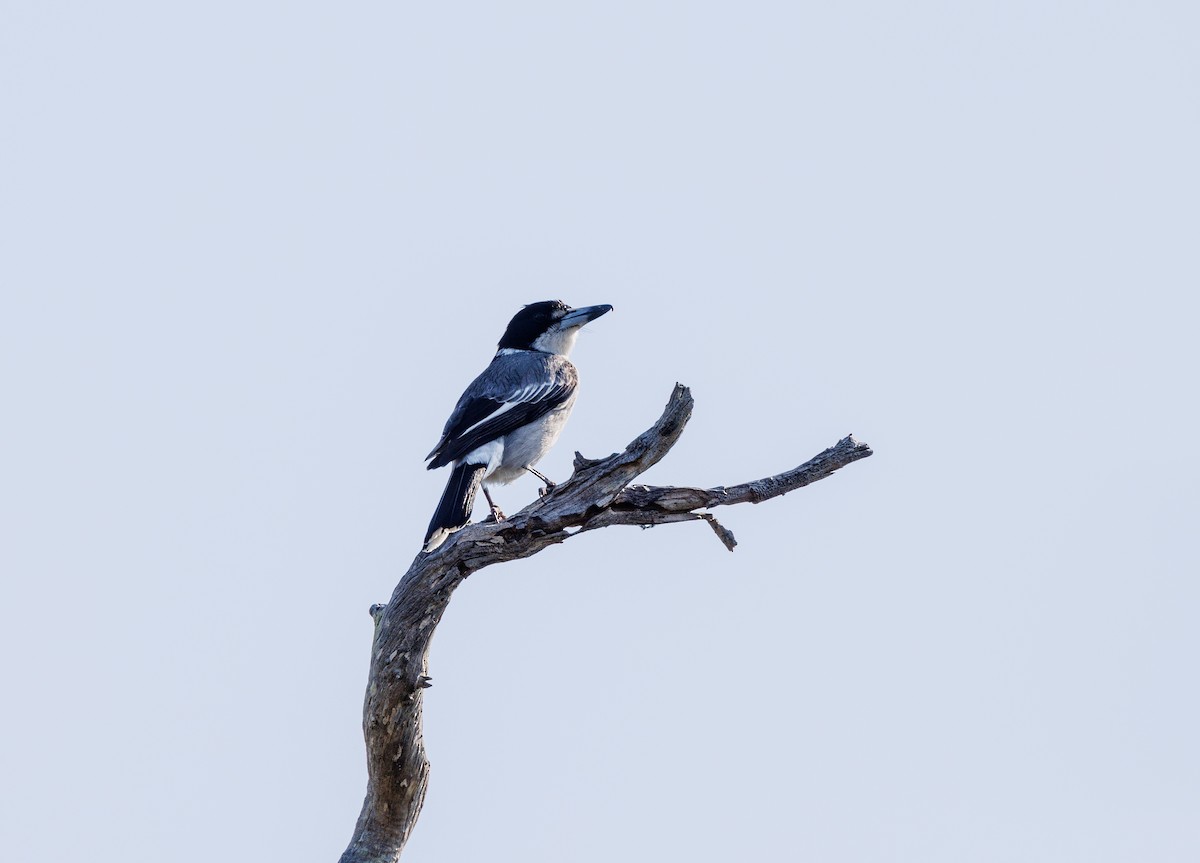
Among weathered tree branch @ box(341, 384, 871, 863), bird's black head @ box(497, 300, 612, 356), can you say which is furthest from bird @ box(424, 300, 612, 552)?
weathered tree branch @ box(341, 384, 871, 863)

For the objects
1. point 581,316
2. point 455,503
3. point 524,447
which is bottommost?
point 455,503

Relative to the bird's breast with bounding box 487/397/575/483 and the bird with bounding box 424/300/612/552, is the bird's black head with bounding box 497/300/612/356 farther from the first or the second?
the bird's breast with bounding box 487/397/575/483

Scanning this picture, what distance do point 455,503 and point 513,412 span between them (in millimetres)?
1107

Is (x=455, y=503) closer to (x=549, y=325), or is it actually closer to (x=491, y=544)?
(x=491, y=544)

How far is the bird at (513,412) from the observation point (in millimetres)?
9852

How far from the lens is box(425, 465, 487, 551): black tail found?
29.7 ft

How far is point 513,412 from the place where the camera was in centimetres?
1039

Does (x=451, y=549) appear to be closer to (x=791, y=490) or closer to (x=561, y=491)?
(x=561, y=491)

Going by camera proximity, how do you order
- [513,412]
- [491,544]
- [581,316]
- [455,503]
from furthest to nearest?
[581,316] → [513,412] → [455,503] → [491,544]

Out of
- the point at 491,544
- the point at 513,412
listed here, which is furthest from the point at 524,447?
the point at 491,544

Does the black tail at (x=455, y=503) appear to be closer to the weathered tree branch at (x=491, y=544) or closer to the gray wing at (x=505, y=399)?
the gray wing at (x=505, y=399)

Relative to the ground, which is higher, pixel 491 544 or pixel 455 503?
pixel 455 503

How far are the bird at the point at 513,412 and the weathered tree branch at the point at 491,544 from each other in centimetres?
103

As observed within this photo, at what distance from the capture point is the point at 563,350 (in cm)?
1197
